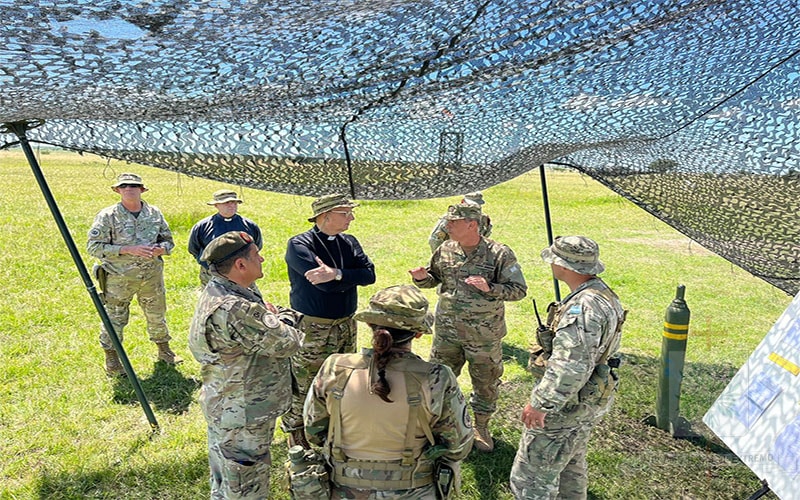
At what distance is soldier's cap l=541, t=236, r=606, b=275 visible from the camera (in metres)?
2.88

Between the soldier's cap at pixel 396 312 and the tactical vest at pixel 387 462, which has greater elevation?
the soldier's cap at pixel 396 312

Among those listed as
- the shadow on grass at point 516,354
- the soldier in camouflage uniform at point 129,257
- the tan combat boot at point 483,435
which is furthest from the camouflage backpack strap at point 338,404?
the shadow on grass at point 516,354

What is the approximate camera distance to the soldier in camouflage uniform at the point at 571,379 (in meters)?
2.72

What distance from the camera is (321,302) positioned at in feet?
13.0

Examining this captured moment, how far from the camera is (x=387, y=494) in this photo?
7.47 ft

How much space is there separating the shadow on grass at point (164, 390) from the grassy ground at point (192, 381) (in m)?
0.02

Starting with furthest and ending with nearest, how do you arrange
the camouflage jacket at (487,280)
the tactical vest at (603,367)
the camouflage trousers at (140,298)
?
1. the camouflage trousers at (140,298)
2. the camouflage jacket at (487,280)
3. the tactical vest at (603,367)

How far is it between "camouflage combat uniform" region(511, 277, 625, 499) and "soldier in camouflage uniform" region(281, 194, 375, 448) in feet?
5.38

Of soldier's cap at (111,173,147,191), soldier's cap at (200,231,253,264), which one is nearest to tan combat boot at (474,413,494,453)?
soldier's cap at (200,231,253,264)

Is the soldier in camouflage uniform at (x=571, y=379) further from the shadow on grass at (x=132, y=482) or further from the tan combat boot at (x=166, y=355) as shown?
the tan combat boot at (x=166, y=355)

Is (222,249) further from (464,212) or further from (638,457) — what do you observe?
(638,457)

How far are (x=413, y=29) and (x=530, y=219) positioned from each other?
1711 centimetres

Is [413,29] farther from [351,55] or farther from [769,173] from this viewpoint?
[769,173]

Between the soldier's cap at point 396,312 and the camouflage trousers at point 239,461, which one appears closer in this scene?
the soldier's cap at point 396,312
